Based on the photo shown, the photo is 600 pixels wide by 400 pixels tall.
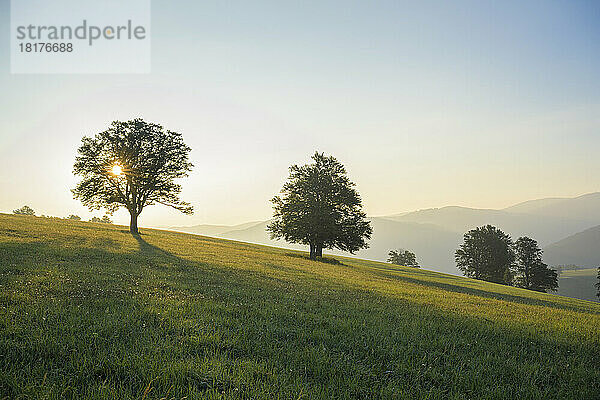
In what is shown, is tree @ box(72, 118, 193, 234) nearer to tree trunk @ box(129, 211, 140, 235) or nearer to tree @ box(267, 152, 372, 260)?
tree trunk @ box(129, 211, 140, 235)

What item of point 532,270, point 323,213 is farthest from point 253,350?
point 532,270

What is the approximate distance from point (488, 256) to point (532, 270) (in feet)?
31.6

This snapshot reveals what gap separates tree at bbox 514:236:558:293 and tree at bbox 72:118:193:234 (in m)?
80.9

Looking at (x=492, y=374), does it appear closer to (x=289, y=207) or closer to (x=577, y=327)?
(x=577, y=327)

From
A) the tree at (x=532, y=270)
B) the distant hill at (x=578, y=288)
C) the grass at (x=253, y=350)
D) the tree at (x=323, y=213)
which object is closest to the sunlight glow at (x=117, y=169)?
the tree at (x=323, y=213)

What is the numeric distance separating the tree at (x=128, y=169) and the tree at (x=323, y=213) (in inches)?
601

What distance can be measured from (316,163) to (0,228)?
36376 mm

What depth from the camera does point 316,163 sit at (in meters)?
45.9

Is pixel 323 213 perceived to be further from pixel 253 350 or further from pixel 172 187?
pixel 253 350

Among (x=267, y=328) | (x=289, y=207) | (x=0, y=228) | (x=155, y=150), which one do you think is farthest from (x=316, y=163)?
(x=267, y=328)

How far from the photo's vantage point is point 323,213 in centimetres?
4109

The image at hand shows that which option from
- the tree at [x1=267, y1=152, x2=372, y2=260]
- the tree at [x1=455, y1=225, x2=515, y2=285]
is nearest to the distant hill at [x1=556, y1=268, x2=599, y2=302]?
the tree at [x1=455, y1=225, x2=515, y2=285]

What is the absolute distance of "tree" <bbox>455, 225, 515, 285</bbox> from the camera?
248 ft

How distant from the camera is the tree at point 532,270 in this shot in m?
72.1
